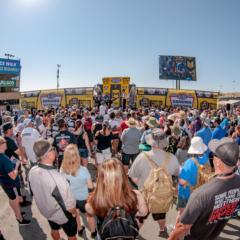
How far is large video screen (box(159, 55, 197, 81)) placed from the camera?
45.2 meters

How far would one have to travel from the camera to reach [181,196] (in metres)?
4.73

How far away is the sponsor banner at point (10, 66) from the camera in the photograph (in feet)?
160

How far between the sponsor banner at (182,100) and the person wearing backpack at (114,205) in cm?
2885

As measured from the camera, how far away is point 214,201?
254 centimetres

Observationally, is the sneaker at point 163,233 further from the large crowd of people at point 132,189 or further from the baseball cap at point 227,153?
the baseball cap at point 227,153

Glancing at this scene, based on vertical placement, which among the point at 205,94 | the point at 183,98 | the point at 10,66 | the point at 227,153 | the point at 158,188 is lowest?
the point at 158,188

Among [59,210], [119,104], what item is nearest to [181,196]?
[59,210]

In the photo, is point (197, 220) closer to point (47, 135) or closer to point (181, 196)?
point (181, 196)

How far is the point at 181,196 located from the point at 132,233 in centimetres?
233

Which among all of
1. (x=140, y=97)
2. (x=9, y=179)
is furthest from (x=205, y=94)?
(x=9, y=179)

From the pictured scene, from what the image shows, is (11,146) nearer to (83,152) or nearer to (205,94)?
(83,152)

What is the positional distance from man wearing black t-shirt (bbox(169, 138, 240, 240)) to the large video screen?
43.9 metres

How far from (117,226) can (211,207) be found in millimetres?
884

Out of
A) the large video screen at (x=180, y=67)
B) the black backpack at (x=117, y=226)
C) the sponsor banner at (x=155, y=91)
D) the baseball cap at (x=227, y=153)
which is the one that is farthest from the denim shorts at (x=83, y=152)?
the large video screen at (x=180, y=67)
